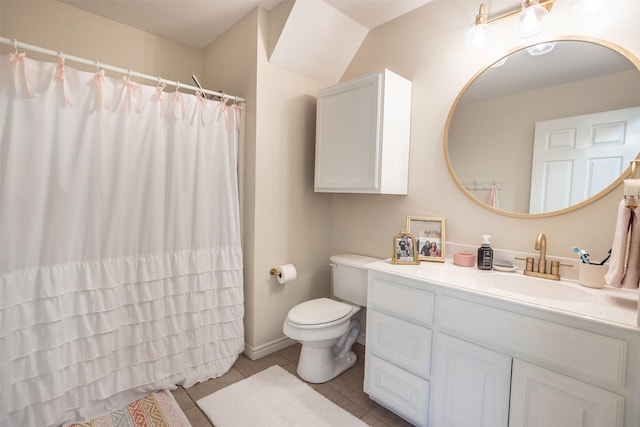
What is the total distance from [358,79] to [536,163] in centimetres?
114

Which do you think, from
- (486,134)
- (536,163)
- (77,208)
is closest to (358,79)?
(486,134)

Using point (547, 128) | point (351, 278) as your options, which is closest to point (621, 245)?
point (547, 128)

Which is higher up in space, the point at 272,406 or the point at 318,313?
the point at 318,313

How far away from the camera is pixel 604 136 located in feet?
4.58

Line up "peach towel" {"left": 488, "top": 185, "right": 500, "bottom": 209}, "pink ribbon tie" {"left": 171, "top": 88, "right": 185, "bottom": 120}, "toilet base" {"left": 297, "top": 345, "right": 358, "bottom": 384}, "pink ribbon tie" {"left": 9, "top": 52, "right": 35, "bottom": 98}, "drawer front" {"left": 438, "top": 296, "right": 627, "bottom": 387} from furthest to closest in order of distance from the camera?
"toilet base" {"left": 297, "top": 345, "right": 358, "bottom": 384} → "pink ribbon tie" {"left": 171, "top": 88, "right": 185, "bottom": 120} → "peach towel" {"left": 488, "top": 185, "right": 500, "bottom": 209} → "pink ribbon tie" {"left": 9, "top": 52, "right": 35, "bottom": 98} → "drawer front" {"left": 438, "top": 296, "right": 627, "bottom": 387}

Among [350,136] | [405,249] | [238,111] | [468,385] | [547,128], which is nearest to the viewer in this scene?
[468,385]

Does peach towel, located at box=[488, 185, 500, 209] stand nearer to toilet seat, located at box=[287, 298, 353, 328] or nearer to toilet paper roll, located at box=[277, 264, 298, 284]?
toilet seat, located at box=[287, 298, 353, 328]

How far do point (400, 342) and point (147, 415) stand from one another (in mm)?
1421

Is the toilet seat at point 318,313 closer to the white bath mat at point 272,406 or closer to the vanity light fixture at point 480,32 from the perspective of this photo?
the white bath mat at point 272,406

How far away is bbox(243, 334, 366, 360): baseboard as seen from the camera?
7.20 feet

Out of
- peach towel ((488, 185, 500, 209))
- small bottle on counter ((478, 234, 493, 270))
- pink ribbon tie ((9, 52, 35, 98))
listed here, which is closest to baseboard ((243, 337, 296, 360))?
small bottle on counter ((478, 234, 493, 270))

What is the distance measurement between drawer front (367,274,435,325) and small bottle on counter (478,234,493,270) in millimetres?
424

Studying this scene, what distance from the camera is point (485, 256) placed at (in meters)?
1.62

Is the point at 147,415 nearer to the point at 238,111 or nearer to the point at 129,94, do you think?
the point at 129,94
